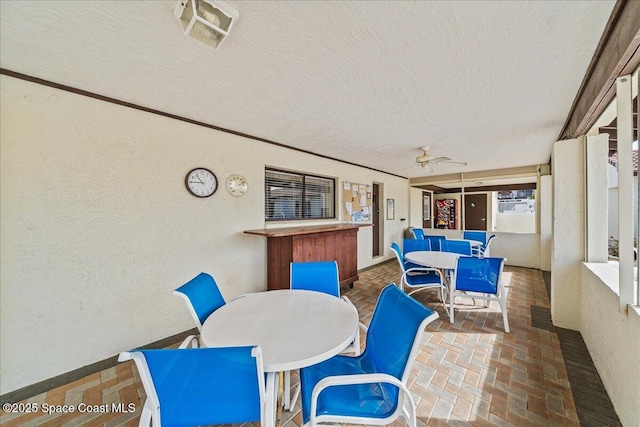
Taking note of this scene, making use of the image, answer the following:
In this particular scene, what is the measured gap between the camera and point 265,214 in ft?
11.1

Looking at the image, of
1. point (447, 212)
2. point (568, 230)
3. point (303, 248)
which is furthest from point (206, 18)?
point (447, 212)

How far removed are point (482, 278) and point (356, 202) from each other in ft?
8.89

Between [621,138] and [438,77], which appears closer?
[621,138]

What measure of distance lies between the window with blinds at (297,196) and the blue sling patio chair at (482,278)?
92.7 inches

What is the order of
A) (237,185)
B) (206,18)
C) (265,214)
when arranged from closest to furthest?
(206,18) → (237,185) → (265,214)

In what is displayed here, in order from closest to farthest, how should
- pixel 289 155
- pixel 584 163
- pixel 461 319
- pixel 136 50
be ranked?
pixel 136 50, pixel 584 163, pixel 461 319, pixel 289 155

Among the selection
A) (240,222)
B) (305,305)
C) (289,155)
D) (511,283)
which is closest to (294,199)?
(289,155)

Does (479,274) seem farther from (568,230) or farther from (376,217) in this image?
(376,217)

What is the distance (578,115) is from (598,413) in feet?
8.00

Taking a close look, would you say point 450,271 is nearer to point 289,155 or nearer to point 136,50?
point 289,155

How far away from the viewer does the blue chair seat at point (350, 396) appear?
109 centimetres

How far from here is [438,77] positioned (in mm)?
1745

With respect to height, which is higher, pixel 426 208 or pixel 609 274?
pixel 426 208

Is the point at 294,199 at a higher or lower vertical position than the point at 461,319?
higher
